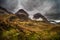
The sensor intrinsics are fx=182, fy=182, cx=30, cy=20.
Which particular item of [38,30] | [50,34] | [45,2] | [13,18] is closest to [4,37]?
[13,18]

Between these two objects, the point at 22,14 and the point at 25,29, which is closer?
the point at 25,29

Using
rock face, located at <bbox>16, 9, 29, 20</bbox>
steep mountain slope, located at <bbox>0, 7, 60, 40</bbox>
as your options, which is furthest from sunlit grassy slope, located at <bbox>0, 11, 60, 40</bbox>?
rock face, located at <bbox>16, 9, 29, 20</bbox>

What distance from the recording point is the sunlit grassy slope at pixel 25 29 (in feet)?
31.0

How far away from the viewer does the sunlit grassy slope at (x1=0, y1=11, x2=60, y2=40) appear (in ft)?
31.0

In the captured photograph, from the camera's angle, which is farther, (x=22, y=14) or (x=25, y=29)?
(x=22, y=14)

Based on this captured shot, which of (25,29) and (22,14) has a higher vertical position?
(22,14)

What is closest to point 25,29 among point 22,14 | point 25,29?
point 25,29

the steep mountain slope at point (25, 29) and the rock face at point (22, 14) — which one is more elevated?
the rock face at point (22, 14)

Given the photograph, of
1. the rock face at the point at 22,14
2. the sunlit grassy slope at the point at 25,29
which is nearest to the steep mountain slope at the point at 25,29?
the sunlit grassy slope at the point at 25,29

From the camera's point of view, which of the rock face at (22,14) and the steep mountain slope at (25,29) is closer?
the steep mountain slope at (25,29)

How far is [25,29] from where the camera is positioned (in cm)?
971

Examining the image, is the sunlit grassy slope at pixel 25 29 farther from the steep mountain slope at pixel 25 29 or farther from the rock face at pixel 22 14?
the rock face at pixel 22 14

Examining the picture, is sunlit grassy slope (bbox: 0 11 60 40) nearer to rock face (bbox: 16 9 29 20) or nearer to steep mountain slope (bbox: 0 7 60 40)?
steep mountain slope (bbox: 0 7 60 40)

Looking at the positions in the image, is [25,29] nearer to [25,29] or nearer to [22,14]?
[25,29]
